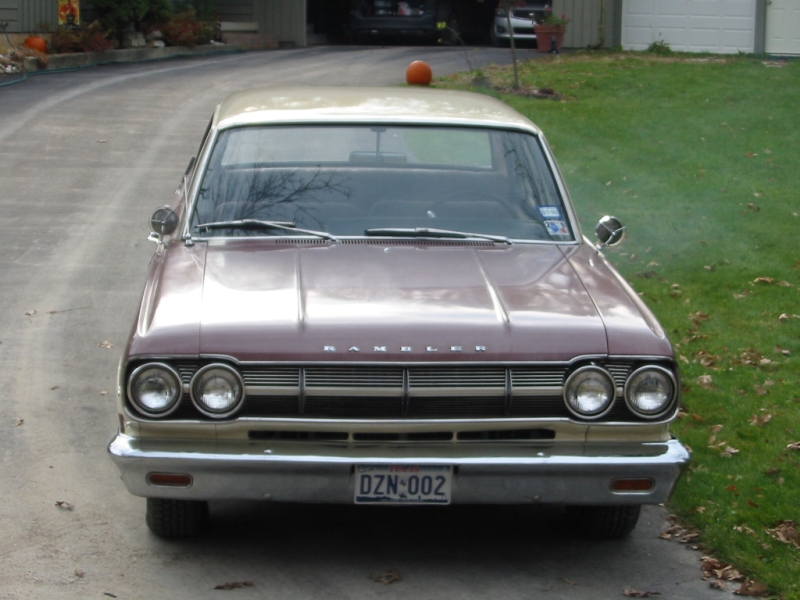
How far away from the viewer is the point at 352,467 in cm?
414

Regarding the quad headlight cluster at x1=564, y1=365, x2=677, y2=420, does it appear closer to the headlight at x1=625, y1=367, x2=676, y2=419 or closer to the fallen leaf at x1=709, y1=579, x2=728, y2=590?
the headlight at x1=625, y1=367, x2=676, y2=419

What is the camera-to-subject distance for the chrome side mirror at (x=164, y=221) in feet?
17.7

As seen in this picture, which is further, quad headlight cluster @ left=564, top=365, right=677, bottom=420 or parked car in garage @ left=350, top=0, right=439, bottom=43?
parked car in garage @ left=350, top=0, right=439, bottom=43

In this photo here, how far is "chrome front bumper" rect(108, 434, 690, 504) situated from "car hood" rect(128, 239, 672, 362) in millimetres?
338

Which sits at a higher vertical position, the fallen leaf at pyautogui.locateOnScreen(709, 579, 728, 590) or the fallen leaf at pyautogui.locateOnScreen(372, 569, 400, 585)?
the fallen leaf at pyautogui.locateOnScreen(372, 569, 400, 585)

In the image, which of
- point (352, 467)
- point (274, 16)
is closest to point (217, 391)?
point (352, 467)

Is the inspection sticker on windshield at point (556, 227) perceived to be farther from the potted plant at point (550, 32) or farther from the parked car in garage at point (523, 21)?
the parked car in garage at point (523, 21)

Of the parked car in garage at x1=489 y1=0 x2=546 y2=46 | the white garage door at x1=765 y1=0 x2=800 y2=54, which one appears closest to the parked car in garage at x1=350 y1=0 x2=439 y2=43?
the parked car in garage at x1=489 y1=0 x2=546 y2=46

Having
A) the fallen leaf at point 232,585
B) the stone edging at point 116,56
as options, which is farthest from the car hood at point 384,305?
the stone edging at point 116,56

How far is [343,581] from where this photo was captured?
4379 mm

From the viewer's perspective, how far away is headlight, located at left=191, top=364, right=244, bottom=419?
4.13m

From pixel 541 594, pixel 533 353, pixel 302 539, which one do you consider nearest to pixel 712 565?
pixel 541 594

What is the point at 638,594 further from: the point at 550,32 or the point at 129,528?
the point at 550,32

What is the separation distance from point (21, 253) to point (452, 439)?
6527mm
